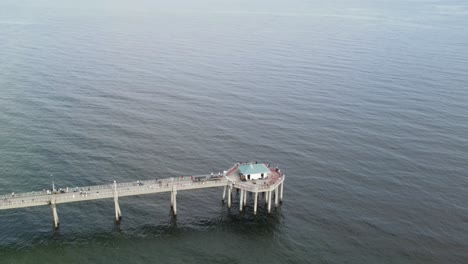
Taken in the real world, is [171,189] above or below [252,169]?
below

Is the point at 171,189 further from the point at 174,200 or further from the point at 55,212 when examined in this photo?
the point at 55,212

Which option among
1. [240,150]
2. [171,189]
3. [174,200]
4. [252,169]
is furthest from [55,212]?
[240,150]

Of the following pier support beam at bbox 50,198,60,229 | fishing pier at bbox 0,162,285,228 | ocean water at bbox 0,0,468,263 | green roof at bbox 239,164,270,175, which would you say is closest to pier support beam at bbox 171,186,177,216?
fishing pier at bbox 0,162,285,228

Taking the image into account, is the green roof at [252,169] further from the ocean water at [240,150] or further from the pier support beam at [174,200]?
the pier support beam at [174,200]

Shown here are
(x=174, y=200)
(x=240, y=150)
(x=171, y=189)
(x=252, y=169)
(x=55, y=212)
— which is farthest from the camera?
(x=240, y=150)

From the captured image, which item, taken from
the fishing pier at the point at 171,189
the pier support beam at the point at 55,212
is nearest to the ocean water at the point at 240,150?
the pier support beam at the point at 55,212

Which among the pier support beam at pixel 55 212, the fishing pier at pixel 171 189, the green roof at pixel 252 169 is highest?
the green roof at pixel 252 169

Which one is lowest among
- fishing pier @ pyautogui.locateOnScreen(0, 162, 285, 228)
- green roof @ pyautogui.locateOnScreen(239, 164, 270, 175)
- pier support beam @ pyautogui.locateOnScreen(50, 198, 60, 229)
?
pier support beam @ pyautogui.locateOnScreen(50, 198, 60, 229)

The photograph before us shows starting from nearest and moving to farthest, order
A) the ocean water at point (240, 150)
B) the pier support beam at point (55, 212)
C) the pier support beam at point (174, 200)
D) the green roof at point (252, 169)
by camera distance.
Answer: the ocean water at point (240, 150) < the pier support beam at point (55, 212) < the pier support beam at point (174, 200) < the green roof at point (252, 169)

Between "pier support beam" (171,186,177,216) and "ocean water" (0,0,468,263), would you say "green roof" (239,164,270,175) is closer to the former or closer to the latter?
"ocean water" (0,0,468,263)
